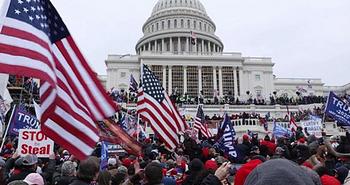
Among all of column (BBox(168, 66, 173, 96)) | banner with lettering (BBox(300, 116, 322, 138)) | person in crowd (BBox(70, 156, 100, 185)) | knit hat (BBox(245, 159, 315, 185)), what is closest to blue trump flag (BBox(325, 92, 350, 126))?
banner with lettering (BBox(300, 116, 322, 138))

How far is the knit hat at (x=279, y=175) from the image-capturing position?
1.39 metres

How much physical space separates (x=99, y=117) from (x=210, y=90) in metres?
57.3

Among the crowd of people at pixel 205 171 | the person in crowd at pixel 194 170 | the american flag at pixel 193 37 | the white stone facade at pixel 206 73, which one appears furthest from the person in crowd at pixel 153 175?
the american flag at pixel 193 37

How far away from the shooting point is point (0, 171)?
4.46 meters

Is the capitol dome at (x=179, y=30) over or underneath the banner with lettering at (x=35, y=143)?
over

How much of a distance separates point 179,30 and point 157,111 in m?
69.5

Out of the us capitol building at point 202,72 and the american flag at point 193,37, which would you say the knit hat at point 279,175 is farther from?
the american flag at point 193,37

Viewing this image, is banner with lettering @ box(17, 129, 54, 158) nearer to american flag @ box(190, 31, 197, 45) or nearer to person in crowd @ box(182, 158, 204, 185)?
person in crowd @ box(182, 158, 204, 185)

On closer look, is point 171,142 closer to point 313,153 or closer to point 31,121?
point 31,121

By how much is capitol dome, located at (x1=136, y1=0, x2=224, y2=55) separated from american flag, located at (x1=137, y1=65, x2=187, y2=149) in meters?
62.4

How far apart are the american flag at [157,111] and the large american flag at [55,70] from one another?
4.46 metres

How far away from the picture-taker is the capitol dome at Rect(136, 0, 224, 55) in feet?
253

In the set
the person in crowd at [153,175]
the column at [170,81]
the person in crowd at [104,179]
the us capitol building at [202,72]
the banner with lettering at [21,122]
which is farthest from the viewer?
the us capitol building at [202,72]

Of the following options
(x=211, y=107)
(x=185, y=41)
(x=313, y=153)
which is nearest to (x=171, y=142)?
(x=313, y=153)
